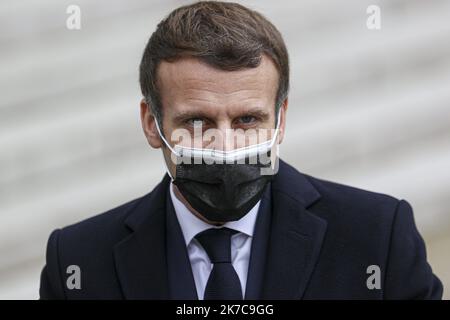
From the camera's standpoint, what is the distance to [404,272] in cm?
332

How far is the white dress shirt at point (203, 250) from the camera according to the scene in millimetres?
3426

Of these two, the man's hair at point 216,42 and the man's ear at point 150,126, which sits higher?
the man's hair at point 216,42

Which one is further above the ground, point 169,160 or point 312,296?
point 169,160

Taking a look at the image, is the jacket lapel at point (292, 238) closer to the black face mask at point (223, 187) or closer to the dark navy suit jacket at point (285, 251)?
the dark navy suit jacket at point (285, 251)

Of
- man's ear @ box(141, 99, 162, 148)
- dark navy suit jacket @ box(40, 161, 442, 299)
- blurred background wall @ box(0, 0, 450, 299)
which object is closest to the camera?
dark navy suit jacket @ box(40, 161, 442, 299)

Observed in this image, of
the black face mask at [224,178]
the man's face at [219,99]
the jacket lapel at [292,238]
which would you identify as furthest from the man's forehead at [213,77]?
the jacket lapel at [292,238]

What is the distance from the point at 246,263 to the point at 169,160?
0.42m

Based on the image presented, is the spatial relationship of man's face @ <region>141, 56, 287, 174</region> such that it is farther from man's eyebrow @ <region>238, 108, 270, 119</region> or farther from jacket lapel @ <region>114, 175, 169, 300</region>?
jacket lapel @ <region>114, 175, 169, 300</region>

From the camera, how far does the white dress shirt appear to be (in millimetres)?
3426

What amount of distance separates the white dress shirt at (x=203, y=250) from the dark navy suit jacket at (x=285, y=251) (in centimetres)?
3

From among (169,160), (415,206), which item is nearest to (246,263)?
(169,160)

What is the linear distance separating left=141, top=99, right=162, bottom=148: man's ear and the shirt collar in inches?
9.2

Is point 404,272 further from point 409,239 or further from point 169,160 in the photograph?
point 169,160

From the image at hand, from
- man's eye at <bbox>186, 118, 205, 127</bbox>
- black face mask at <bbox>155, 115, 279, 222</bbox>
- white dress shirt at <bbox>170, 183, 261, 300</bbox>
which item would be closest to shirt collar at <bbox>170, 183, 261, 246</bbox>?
white dress shirt at <bbox>170, 183, 261, 300</bbox>
